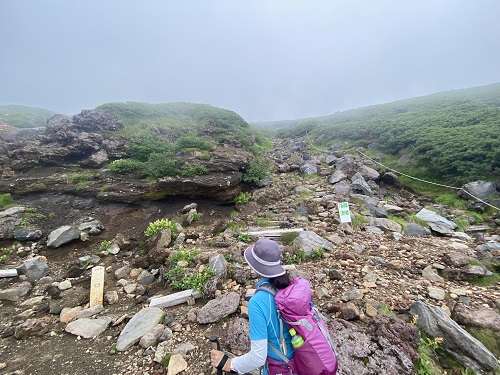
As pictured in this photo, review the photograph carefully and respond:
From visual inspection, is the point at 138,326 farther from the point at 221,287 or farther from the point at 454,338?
the point at 454,338

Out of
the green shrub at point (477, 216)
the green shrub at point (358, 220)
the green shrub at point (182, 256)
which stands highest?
the green shrub at point (182, 256)

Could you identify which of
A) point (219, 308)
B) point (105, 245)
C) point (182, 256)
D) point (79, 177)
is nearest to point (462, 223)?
point (219, 308)

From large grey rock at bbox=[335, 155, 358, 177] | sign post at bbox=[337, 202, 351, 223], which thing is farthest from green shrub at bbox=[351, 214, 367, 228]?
large grey rock at bbox=[335, 155, 358, 177]

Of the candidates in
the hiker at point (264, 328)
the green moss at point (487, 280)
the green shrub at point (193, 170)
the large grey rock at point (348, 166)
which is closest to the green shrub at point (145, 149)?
the green shrub at point (193, 170)

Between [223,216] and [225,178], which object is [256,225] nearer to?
[223,216]

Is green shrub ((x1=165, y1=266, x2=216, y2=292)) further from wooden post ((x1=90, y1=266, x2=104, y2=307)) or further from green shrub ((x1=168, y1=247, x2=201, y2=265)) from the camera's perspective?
wooden post ((x1=90, y1=266, x2=104, y2=307))

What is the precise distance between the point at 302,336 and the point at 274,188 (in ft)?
34.2

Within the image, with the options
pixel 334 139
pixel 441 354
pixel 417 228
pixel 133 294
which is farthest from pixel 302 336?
pixel 334 139

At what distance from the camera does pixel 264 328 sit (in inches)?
89.0

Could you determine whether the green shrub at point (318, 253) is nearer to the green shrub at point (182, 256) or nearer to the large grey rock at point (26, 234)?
the green shrub at point (182, 256)

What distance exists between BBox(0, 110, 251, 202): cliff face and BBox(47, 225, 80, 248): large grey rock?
2.24 meters

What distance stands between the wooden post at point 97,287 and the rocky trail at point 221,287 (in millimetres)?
179

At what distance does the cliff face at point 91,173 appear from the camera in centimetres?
1036

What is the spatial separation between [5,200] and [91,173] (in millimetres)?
3464
